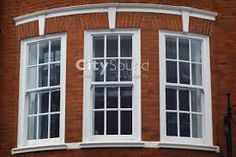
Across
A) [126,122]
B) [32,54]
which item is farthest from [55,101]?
[126,122]

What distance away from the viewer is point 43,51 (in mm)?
12414

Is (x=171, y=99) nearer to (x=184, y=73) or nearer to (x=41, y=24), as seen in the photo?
(x=184, y=73)

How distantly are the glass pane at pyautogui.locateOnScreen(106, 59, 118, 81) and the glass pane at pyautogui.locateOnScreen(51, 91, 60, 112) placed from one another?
108 cm

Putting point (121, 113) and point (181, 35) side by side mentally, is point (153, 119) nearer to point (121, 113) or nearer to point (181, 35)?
point (121, 113)

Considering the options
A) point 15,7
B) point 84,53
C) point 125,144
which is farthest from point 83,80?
point 15,7

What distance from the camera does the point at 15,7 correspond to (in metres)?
12.8

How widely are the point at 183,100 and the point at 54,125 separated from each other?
2.65 metres

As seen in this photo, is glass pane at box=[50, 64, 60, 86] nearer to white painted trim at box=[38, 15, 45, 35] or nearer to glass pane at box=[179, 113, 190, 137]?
white painted trim at box=[38, 15, 45, 35]

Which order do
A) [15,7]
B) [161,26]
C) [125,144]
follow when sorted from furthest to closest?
[15,7] → [161,26] → [125,144]

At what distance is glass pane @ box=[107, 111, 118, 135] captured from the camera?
11516mm

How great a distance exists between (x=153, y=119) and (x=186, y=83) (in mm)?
1133

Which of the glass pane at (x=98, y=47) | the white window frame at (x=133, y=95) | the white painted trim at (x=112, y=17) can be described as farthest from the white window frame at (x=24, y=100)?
the white painted trim at (x=112, y=17)

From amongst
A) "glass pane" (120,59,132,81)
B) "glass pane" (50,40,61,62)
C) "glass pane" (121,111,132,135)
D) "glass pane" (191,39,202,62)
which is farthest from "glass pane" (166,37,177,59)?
"glass pane" (50,40,61,62)

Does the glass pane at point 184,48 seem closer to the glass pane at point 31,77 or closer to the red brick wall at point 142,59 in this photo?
the red brick wall at point 142,59
